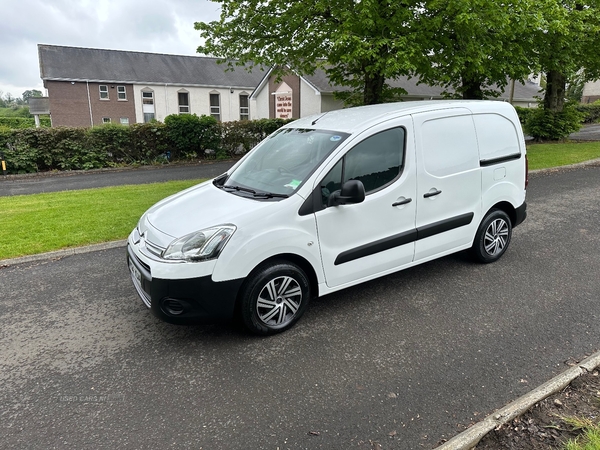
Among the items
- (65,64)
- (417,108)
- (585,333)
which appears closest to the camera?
(585,333)

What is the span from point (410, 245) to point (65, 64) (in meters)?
41.9

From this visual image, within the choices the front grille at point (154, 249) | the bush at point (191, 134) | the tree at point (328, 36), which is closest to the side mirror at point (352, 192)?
the front grille at point (154, 249)

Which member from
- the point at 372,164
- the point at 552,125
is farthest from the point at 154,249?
the point at 552,125

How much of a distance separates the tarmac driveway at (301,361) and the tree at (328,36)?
6818mm

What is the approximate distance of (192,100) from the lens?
41.1 meters

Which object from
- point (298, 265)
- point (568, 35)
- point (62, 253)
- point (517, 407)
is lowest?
point (517, 407)

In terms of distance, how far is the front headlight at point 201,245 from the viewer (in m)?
3.33

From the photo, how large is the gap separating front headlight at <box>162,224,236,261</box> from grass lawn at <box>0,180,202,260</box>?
3517mm

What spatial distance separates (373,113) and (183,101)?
132 ft

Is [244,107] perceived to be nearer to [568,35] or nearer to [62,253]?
[568,35]

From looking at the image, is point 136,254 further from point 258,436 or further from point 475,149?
point 475,149

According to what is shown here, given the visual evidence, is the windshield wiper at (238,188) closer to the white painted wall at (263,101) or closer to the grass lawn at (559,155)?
the grass lawn at (559,155)

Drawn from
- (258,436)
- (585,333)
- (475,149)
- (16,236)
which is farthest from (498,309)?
(16,236)

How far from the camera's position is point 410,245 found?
4.34m
